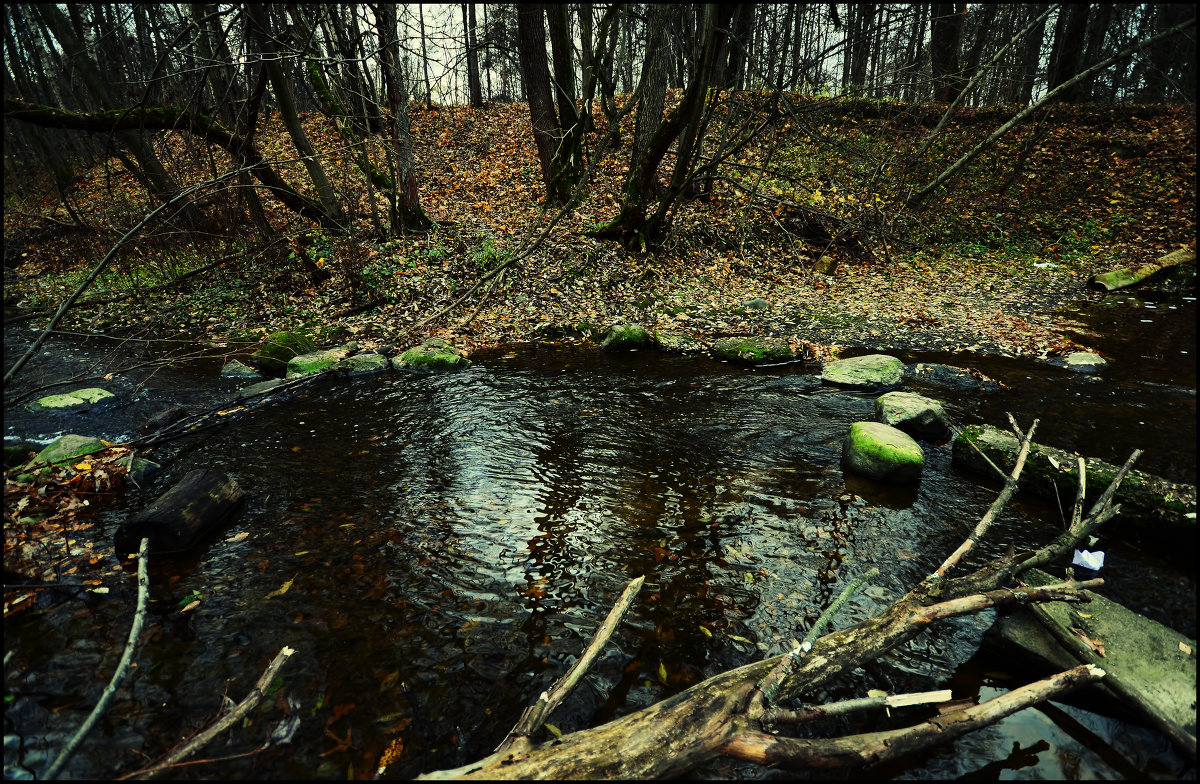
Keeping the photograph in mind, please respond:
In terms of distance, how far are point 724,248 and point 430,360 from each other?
7949mm

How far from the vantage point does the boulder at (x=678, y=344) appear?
343 inches

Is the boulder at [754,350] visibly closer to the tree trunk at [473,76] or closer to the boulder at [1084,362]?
the boulder at [1084,362]

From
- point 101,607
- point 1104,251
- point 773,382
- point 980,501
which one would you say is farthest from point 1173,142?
point 101,607

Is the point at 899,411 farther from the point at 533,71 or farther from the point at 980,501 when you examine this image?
the point at 533,71

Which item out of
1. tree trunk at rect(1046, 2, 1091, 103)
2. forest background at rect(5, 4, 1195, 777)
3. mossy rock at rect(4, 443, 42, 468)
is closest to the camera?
mossy rock at rect(4, 443, 42, 468)

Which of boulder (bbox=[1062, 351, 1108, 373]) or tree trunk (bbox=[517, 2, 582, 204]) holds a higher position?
tree trunk (bbox=[517, 2, 582, 204])

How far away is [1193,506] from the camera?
3.88 metres

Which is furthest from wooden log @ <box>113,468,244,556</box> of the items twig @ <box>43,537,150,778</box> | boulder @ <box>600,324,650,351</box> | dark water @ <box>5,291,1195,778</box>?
boulder @ <box>600,324,650,351</box>

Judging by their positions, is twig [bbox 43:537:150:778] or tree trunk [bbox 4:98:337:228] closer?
twig [bbox 43:537:150:778]

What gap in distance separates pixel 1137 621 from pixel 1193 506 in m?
1.47

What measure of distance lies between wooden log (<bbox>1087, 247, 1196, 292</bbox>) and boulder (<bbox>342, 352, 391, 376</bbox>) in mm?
14094

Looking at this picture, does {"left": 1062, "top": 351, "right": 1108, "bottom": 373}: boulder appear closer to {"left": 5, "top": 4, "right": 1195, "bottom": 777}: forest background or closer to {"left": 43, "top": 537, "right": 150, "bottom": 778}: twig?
{"left": 5, "top": 4, "right": 1195, "bottom": 777}: forest background

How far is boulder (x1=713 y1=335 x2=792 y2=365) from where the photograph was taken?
317 inches

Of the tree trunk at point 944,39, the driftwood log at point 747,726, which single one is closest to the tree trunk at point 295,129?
the driftwood log at point 747,726
